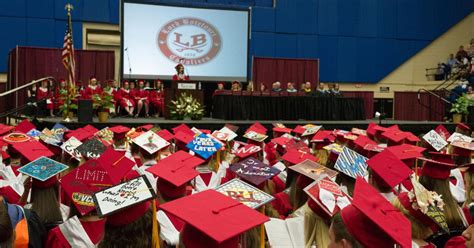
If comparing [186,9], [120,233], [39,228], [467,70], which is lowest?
[39,228]

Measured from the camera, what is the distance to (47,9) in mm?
15898

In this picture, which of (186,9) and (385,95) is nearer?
(186,9)

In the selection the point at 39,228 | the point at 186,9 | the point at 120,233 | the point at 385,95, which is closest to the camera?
the point at 120,233

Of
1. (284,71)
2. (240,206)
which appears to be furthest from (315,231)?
(284,71)

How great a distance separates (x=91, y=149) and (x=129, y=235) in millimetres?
2207

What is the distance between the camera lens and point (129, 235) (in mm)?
1769

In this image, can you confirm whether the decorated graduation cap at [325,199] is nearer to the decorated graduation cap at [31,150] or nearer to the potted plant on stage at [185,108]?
the decorated graduation cap at [31,150]

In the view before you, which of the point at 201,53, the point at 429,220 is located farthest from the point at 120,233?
the point at 201,53

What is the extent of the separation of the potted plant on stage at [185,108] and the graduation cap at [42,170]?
27.2ft

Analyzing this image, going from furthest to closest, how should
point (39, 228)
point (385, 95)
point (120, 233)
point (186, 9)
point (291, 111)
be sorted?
point (385, 95), point (186, 9), point (291, 111), point (39, 228), point (120, 233)

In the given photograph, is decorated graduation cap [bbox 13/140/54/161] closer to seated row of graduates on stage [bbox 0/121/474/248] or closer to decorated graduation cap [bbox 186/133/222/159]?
seated row of graduates on stage [bbox 0/121/474/248]

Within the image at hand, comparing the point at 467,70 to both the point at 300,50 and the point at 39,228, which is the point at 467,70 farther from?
the point at 39,228

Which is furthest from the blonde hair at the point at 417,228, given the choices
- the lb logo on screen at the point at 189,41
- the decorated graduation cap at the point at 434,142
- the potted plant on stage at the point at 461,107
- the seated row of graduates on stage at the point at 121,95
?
the potted plant on stage at the point at 461,107

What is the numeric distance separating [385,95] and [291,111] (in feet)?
28.9
